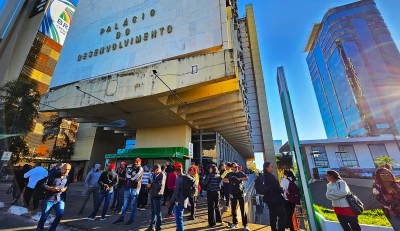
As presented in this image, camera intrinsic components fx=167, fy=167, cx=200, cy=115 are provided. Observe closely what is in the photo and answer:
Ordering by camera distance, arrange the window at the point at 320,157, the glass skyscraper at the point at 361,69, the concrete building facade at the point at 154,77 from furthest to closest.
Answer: the glass skyscraper at the point at 361,69, the window at the point at 320,157, the concrete building facade at the point at 154,77

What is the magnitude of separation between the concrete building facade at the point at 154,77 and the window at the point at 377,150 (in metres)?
24.3

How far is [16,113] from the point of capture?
60.9 ft

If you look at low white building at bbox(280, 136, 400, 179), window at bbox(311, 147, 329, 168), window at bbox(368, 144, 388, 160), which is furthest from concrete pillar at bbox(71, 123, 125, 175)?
window at bbox(368, 144, 388, 160)

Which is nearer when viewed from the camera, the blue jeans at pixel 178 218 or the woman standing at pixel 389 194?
the woman standing at pixel 389 194

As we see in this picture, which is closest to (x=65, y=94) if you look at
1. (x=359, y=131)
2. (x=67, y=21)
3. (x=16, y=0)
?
(x=16, y=0)

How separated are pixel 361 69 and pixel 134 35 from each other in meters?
68.8

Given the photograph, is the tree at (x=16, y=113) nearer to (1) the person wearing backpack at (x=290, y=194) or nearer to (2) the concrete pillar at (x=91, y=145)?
(2) the concrete pillar at (x=91, y=145)

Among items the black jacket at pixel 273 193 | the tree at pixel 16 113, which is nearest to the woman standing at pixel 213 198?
the black jacket at pixel 273 193

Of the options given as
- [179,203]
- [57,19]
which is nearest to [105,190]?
[179,203]

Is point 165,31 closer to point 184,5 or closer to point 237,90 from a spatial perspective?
point 184,5

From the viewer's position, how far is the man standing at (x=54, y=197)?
358 cm

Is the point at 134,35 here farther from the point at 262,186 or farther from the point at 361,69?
the point at 361,69

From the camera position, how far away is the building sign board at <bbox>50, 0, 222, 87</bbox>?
43.4ft

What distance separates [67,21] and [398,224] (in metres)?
58.2
